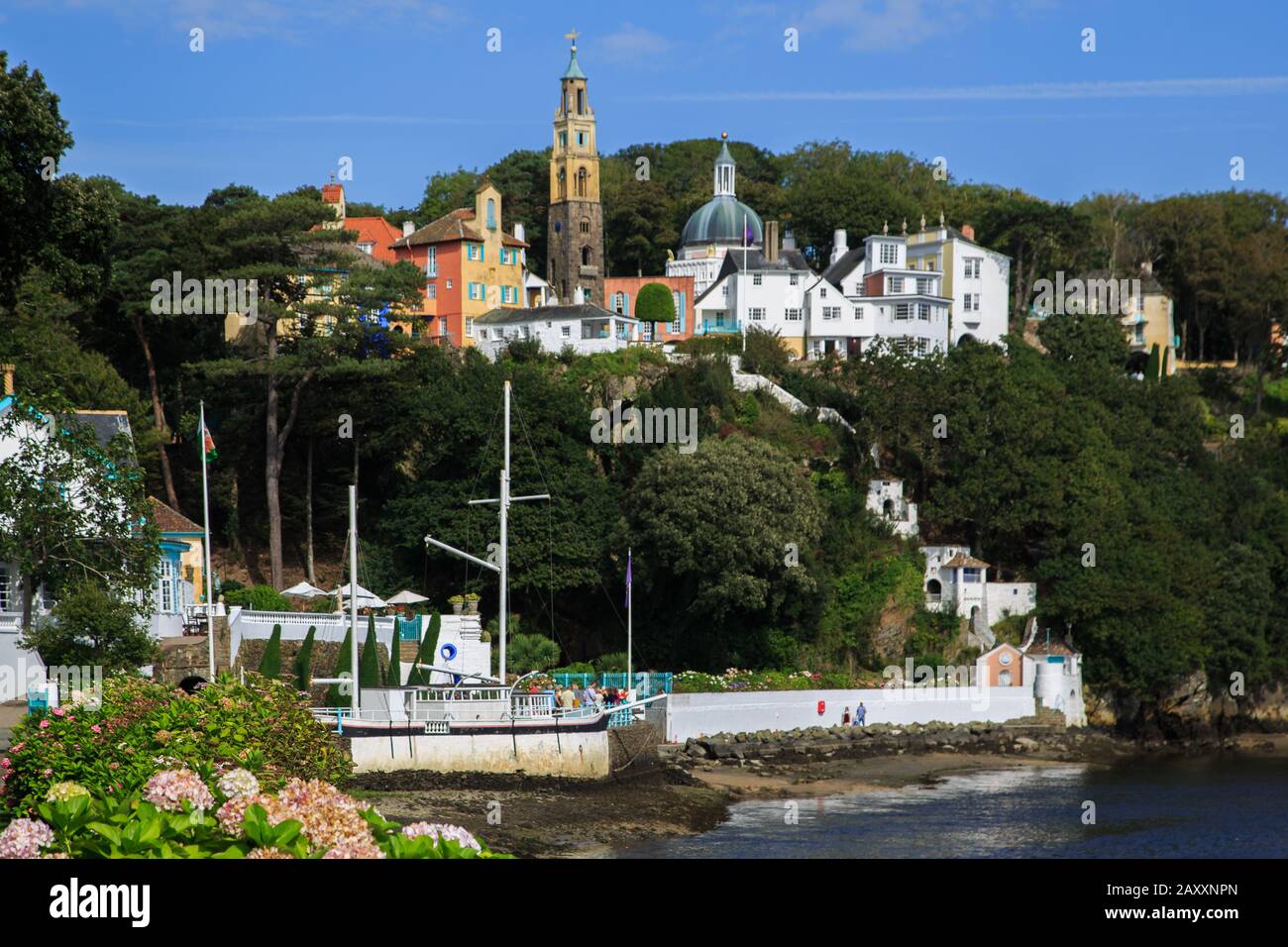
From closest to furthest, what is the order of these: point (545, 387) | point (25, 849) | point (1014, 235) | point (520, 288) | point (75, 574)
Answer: point (25, 849)
point (75, 574)
point (545, 387)
point (520, 288)
point (1014, 235)

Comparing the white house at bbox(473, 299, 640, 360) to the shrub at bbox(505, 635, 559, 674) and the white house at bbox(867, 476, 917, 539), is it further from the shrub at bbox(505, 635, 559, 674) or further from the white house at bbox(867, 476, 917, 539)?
the shrub at bbox(505, 635, 559, 674)

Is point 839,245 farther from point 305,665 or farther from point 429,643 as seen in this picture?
point 305,665

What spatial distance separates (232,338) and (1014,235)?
4120 centimetres

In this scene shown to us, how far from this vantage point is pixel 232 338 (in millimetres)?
67438

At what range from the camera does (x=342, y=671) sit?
141 ft

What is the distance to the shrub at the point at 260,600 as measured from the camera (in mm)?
50750

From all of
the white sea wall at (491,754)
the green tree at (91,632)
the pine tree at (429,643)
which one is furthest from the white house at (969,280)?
the green tree at (91,632)

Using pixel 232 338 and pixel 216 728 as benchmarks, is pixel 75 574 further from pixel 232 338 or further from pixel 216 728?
pixel 232 338

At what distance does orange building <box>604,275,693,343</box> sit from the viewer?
265ft

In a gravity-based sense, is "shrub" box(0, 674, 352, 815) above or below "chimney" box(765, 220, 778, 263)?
below
